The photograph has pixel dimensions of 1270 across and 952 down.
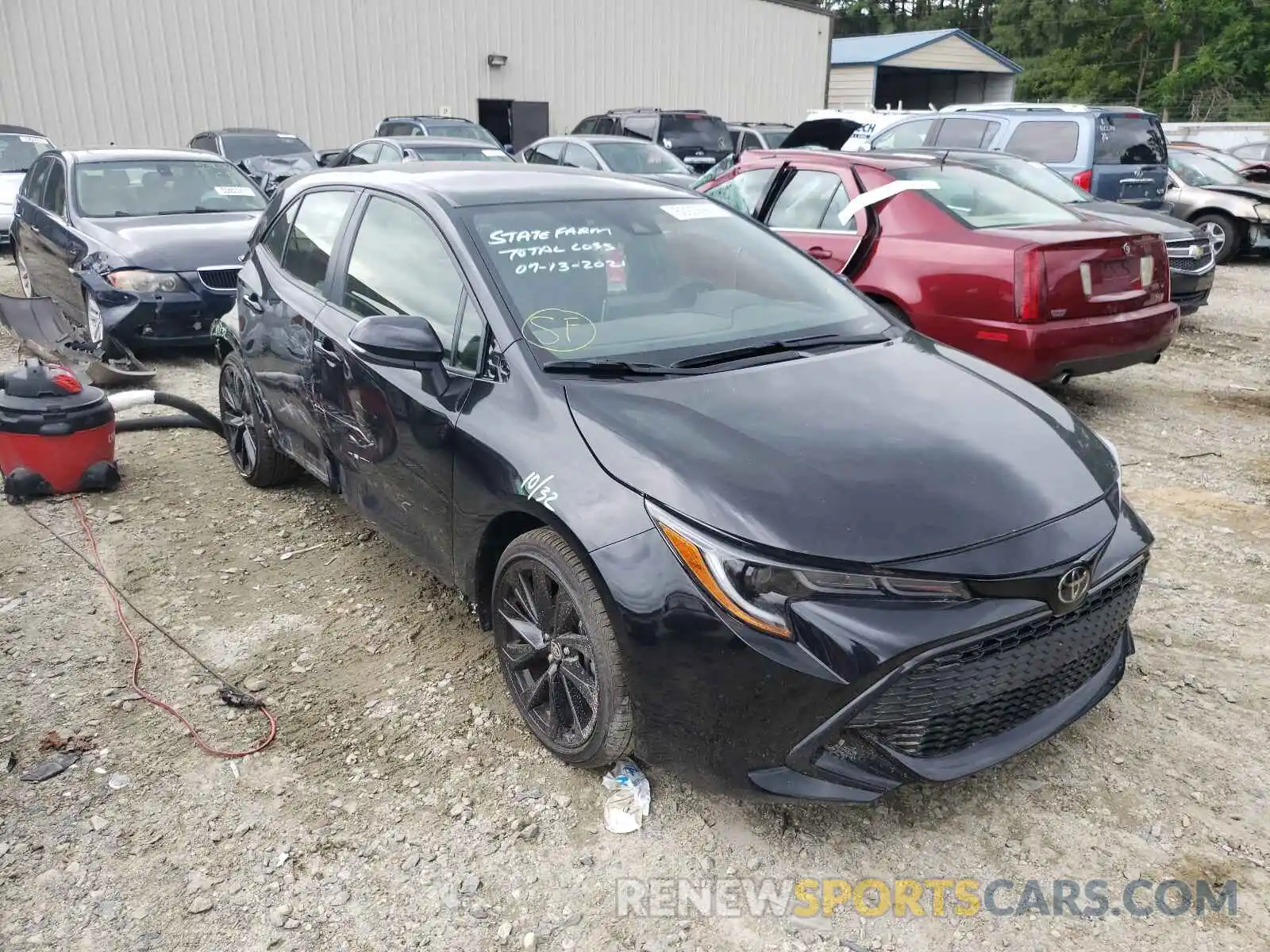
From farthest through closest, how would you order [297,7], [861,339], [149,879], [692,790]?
[297,7], [861,339], [692,790], [149,879]

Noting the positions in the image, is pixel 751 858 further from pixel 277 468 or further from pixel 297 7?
pixel 297 7

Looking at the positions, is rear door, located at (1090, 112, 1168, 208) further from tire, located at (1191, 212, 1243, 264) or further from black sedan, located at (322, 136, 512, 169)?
black sedan, located at (322, 136, 512, 169)

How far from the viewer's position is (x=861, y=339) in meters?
3.33

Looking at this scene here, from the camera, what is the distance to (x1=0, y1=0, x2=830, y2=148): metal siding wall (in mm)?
17984

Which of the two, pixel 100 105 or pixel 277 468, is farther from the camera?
pixel 100 105

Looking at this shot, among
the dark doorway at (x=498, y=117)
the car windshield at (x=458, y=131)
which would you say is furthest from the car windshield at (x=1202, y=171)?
the dark doorway at (x=498, y=117)

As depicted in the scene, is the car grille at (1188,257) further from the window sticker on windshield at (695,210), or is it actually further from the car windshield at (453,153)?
the car windshield at (453,153)

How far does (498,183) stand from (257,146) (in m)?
13.5

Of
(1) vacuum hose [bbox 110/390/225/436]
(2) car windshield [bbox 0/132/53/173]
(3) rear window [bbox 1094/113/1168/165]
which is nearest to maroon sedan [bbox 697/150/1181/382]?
(1) vacuum hose [bbox 110/390/225/436]

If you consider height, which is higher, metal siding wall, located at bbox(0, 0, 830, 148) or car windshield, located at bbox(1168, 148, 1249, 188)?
metal siding wall, located at bbox(0, 0, 830, 148)

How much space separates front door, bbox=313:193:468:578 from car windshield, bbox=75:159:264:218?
5023 mm

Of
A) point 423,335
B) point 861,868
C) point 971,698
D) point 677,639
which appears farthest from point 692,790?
point 423,335

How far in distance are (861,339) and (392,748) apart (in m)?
2.04

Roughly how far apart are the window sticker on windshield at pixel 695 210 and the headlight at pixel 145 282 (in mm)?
4679
